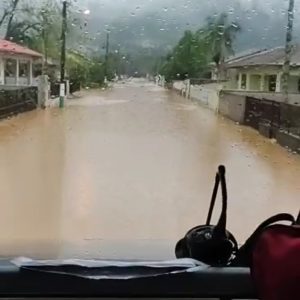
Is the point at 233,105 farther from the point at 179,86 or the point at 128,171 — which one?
the point at 128,171

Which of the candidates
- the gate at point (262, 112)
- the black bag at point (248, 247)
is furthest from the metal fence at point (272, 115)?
the black bag at point (248, 247)

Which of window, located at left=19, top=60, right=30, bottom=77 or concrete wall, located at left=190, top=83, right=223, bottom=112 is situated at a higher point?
window, located at left=19, top=60, right=30, bottom=77

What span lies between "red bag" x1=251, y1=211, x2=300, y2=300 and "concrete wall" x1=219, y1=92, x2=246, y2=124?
1102 mm

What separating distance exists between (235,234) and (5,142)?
2.96ft

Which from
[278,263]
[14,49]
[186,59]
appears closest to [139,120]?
[186,59]

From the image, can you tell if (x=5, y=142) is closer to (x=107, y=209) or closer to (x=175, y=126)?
(x=107, y=209)

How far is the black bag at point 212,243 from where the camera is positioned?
1225 millimetres

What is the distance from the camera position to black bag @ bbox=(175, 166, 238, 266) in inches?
48.2

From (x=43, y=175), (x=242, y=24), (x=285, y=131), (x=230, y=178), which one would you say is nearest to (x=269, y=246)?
(x=230, y=178)

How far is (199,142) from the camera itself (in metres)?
2.04

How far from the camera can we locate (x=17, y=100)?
1.93m

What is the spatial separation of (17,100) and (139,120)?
0.43 m

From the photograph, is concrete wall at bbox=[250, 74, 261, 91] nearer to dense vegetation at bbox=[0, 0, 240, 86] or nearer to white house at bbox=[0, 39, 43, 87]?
dense vegetation at bbox=[0, 0, 240, 86]

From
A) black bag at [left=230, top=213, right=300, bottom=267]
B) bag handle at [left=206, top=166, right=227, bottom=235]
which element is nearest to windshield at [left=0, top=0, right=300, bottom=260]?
bag handle at [left=206, top=166, right=227, bottom=235]
